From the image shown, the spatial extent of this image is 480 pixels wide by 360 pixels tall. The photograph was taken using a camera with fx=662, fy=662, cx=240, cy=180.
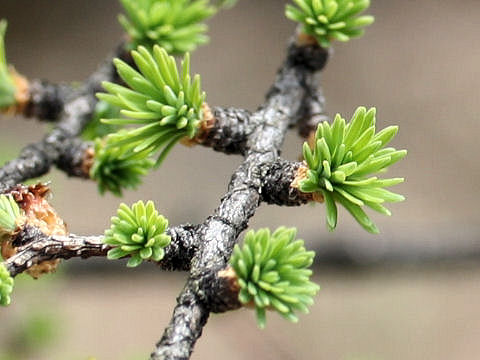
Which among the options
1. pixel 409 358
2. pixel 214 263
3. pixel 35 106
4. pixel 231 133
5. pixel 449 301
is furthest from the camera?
pixel 449 301

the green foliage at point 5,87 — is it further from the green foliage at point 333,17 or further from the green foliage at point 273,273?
the green foliage at point 273,273

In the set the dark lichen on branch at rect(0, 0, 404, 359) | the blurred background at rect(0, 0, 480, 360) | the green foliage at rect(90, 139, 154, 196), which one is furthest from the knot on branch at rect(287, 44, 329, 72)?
the blurred background at rect(0, 0, 480, 360)

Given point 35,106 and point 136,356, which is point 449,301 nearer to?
point 136,356

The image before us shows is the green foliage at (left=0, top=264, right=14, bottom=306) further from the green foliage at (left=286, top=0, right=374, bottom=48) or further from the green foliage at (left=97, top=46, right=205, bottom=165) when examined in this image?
the green foliage at (left=286, top=0, right=374, bottom=48)

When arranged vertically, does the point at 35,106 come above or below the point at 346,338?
above

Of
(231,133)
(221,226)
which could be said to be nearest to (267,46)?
(231,133)

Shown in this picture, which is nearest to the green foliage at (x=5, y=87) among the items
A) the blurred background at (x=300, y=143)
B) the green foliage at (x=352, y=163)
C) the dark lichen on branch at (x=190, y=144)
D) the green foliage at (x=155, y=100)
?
the dark lichen on branch at (x=190, y=144)
